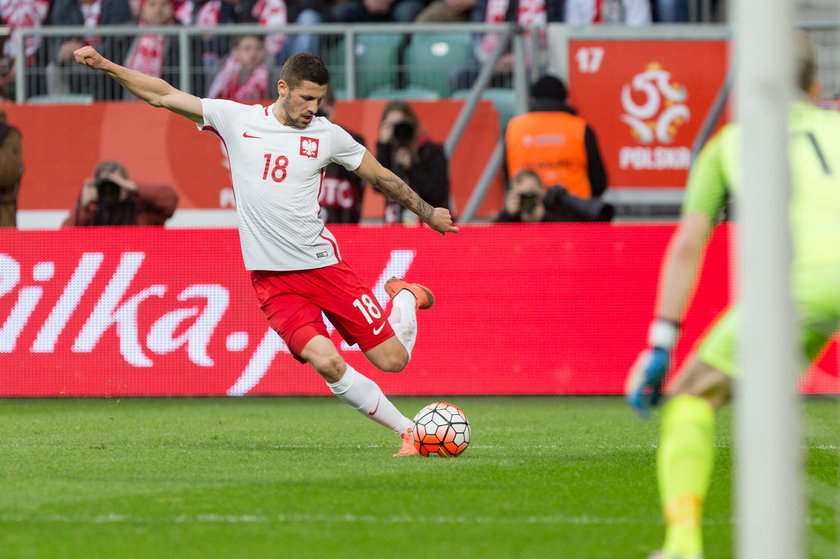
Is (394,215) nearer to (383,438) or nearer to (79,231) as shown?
(79,231)

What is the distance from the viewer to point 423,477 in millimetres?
7820

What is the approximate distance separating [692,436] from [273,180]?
423cm

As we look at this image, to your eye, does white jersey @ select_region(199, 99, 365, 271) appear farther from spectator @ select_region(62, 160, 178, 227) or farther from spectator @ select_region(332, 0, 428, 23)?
spectator @ select_region(332, 0, 428, 23)

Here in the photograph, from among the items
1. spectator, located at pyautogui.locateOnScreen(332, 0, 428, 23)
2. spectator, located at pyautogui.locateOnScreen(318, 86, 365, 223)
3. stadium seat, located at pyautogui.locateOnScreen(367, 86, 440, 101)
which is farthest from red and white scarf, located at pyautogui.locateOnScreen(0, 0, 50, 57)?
spectator, located at pyautogui.locateOnScreen(318, 86, 365, 223)

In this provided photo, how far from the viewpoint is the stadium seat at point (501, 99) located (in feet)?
48.4

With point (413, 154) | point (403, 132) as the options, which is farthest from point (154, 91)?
point (413, 154)

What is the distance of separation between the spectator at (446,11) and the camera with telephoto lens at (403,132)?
271cm

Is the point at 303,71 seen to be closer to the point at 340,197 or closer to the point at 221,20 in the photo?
the point at 340,197

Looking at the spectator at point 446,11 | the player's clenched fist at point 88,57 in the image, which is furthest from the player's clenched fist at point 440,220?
the spectator at point 446,11

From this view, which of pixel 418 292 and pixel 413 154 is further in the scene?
pixel 413 154

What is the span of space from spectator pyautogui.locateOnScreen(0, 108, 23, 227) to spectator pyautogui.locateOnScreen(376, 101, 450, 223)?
328 centimetres

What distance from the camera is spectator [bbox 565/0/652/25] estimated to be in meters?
15.8

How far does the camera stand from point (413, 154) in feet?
43.8

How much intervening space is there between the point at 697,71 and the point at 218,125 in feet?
23.1
